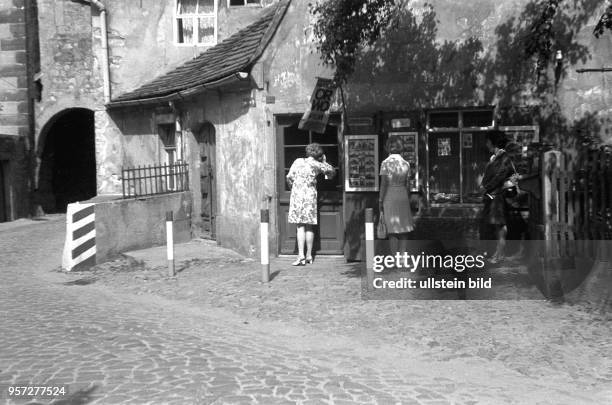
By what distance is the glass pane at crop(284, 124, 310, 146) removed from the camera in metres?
11.2

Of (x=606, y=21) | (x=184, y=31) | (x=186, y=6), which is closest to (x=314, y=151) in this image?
(x=606, y=21)

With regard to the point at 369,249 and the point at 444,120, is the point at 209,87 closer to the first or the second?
the point at 444,120

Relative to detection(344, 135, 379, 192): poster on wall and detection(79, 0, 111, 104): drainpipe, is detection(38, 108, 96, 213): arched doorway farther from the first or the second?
detection(344, 135, 379, 192): poster on wall

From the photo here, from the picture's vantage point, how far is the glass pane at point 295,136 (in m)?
11.2

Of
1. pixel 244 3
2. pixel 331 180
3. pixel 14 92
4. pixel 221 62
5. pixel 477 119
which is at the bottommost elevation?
pixel 331 180

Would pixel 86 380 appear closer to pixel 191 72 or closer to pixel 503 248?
pixel 503 248

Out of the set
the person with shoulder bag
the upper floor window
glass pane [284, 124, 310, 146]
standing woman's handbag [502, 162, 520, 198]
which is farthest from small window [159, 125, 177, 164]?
standing woman's handbag [502, 162, 520, 198]

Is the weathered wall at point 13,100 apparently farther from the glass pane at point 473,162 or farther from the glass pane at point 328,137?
the glass pane at point 473,162

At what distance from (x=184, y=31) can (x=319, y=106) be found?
7.45 meters

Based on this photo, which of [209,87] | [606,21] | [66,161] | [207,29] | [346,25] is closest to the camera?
[346,25]

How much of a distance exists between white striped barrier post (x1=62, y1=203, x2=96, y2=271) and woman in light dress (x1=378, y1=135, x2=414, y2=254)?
5281mm

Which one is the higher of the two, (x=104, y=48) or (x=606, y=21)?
(x=104, y=48)

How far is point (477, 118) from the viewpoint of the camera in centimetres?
1038

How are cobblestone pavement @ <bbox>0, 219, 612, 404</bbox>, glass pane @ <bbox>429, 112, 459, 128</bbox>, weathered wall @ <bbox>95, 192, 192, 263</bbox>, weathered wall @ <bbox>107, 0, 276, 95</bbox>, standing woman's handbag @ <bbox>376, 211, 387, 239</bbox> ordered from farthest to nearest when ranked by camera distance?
weathered wall @ <bbox>107, 0, 276, 95</bbox>, weathered wall @ <bbox>95, 192, 192, 263</bbox>, glass pane @ <bbox>429, 112, 459, 128</bbox>, standing woman's handbag @ <bbox>376, 211, 387, 239</bbox>, cobblestone pavement @ <bbox>0, 219, 612, 404</bbox>
